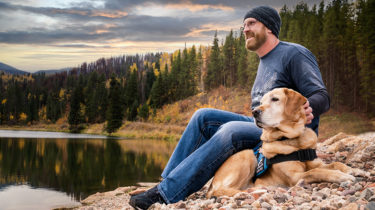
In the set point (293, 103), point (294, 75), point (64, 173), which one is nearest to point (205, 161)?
point (293, 103)

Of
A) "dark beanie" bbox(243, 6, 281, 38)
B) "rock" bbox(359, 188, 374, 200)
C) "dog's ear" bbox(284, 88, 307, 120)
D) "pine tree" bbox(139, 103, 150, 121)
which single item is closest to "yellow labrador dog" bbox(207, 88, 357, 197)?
"dog's ear" bbox(284, 88, 307, 120)

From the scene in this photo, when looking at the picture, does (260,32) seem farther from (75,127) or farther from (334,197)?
(75,127)

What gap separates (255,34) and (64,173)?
812 inches

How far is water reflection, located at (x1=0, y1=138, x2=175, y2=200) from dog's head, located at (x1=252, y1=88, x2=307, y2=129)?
43.9ft

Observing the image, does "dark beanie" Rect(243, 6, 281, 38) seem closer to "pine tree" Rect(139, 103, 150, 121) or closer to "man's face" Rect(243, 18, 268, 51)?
"man's face" Rect(243, 18, 268, 51)

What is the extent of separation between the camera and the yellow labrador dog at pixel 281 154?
9.30ft

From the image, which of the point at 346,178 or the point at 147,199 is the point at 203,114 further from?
the point at 346,178

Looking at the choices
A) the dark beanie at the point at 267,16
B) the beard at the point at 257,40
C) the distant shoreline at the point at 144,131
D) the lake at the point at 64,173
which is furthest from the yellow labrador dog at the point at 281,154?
the distant shoreline at the point at 144,131

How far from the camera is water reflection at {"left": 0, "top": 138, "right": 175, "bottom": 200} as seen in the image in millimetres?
17062

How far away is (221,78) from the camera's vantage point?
63.1 metres

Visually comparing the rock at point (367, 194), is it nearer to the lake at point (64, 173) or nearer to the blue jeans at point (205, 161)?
the blue jeans at point (205, 161)

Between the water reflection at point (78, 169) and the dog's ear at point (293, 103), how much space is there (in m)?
13.5

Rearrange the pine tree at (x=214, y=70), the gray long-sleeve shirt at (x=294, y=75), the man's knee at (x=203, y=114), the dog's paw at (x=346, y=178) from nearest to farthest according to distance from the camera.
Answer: the dog's paw at (x=346, y=178)
the gray long-sleeve shirt at (x=294, y=75)
the man's knee at (x=203, y=114)
the pine tree at (x=214, y=70)

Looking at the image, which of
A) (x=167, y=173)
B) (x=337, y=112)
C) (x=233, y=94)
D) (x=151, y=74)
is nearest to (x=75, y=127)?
(x=151, y=74)
